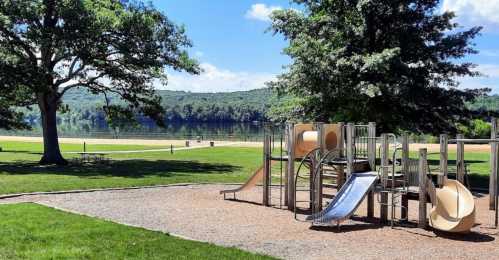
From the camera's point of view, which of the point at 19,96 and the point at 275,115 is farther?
the point at 19,96

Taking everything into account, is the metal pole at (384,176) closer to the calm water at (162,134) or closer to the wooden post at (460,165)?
the wooden post at (460,165)

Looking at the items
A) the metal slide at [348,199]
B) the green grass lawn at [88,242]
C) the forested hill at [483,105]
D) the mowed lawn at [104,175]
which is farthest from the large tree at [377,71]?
the green grass lawn at [88,242]

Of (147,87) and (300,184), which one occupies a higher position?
(147,87)

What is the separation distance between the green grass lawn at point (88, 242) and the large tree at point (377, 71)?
11.6 meters

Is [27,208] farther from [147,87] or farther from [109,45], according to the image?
[147,87]

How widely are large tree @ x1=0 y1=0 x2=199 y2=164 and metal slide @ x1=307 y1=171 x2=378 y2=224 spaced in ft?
54.8

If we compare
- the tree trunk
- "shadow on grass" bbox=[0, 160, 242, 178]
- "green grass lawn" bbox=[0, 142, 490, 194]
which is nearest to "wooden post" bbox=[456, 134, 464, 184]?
"green grass lawn" bbox=[0, 142, 490, 194]

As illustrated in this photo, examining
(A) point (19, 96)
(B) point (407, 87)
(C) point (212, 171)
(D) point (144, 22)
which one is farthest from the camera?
(A) point (19, 96)

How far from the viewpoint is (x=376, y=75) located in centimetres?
2078

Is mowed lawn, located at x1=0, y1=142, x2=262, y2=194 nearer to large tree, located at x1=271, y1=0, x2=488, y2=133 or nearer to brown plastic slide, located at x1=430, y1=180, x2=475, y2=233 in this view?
large tree, located at x1=271, y1=0, x2=488, y2=133

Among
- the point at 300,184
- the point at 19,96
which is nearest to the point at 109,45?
the point at 19,96

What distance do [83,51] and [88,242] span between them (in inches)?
736

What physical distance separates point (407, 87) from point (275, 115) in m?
7.45

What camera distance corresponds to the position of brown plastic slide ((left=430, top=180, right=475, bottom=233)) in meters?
11.2
